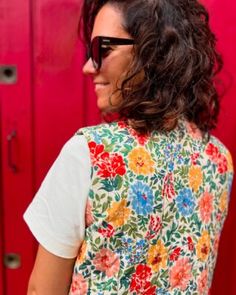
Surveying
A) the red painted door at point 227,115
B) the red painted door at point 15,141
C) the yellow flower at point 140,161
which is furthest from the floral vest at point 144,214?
the red painted door at point 15,141

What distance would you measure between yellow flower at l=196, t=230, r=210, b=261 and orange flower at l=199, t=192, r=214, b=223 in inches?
1.5

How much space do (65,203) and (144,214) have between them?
175 millimetres

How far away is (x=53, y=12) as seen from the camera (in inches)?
55.0

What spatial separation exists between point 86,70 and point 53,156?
19.6 inches

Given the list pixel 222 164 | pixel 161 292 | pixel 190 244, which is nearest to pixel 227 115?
pixel 222 164

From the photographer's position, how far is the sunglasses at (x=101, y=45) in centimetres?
97

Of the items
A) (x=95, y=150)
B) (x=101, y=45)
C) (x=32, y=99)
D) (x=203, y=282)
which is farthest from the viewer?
(x=32, y=99)

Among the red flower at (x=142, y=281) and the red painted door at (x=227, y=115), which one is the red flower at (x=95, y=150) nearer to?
the red flower at (x=142, y=281)

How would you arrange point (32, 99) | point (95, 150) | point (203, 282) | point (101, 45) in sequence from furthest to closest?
point (32, 99), point (203, 282), point (101, 45), point (95, 150)

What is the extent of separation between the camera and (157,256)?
979mm

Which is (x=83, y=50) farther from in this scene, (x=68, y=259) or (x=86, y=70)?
(x=68, y=259)

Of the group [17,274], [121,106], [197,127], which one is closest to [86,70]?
[121,106]

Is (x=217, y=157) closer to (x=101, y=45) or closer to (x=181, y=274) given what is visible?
(x=181, y=274)

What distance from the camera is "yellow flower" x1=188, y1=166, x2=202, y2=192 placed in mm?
1022
